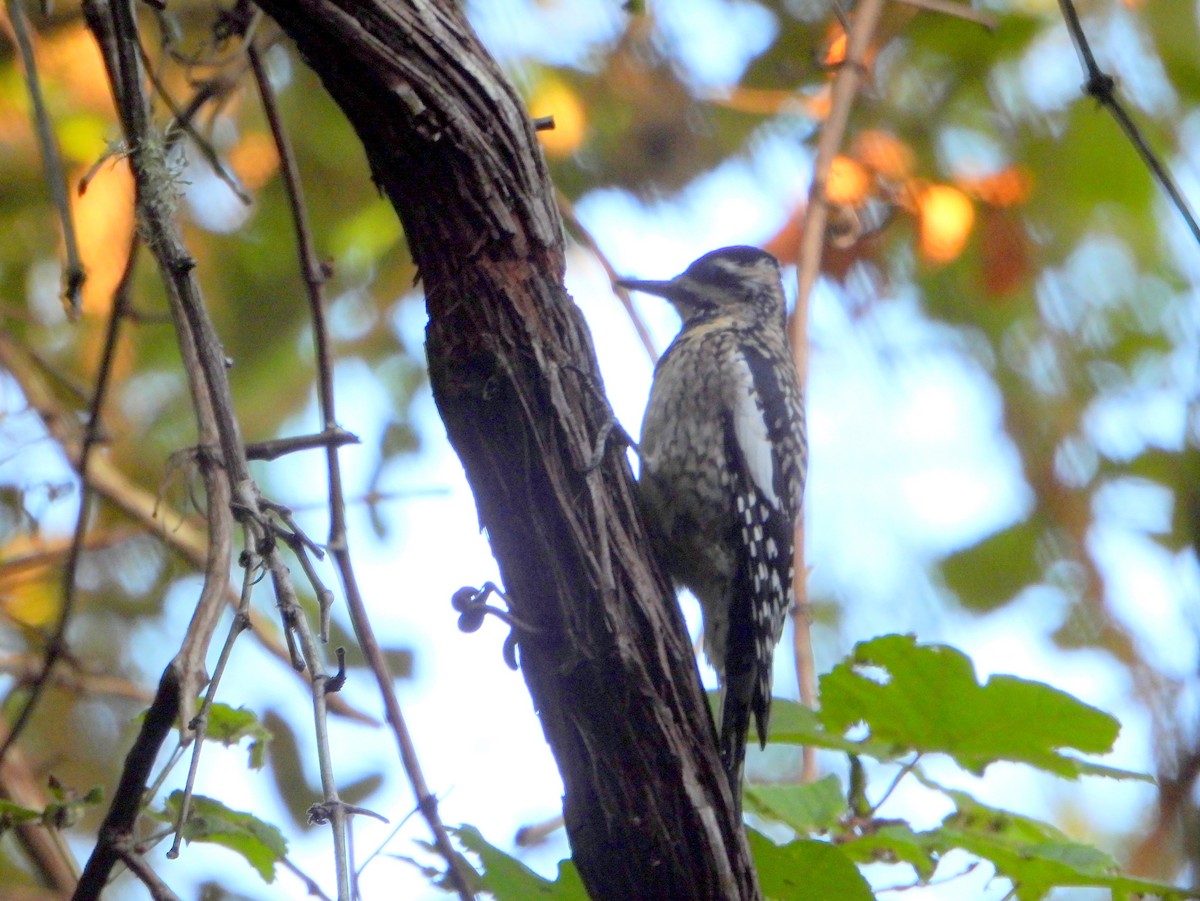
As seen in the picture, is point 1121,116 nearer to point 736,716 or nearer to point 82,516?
point 736,716

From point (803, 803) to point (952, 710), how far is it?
0.30 m

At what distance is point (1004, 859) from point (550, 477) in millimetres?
917

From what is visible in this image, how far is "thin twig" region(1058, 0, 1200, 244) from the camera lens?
197 cm

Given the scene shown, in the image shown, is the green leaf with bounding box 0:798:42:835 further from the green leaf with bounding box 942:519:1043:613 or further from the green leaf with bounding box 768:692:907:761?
the green leaf with bounding box 942:519:1043:613

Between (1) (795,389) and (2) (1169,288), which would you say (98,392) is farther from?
(2) (1169,288)

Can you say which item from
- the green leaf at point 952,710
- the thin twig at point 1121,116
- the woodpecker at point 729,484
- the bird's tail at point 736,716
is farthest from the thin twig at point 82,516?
the thin twig at point 1121,116

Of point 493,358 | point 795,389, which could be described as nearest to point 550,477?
point 493,358

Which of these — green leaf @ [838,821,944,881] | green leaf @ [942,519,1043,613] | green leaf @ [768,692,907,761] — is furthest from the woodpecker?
green leaf @ [942,519,1043,613]

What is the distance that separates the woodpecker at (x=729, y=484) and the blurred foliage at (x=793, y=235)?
113 cm

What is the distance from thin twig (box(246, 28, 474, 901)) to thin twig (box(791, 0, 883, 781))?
3.77 feet

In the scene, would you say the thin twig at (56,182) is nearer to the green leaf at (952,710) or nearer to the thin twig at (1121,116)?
the green leaf at (952,710)

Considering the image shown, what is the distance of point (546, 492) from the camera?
2098 mm

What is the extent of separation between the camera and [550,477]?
210cm

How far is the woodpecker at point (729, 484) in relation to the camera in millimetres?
3316
